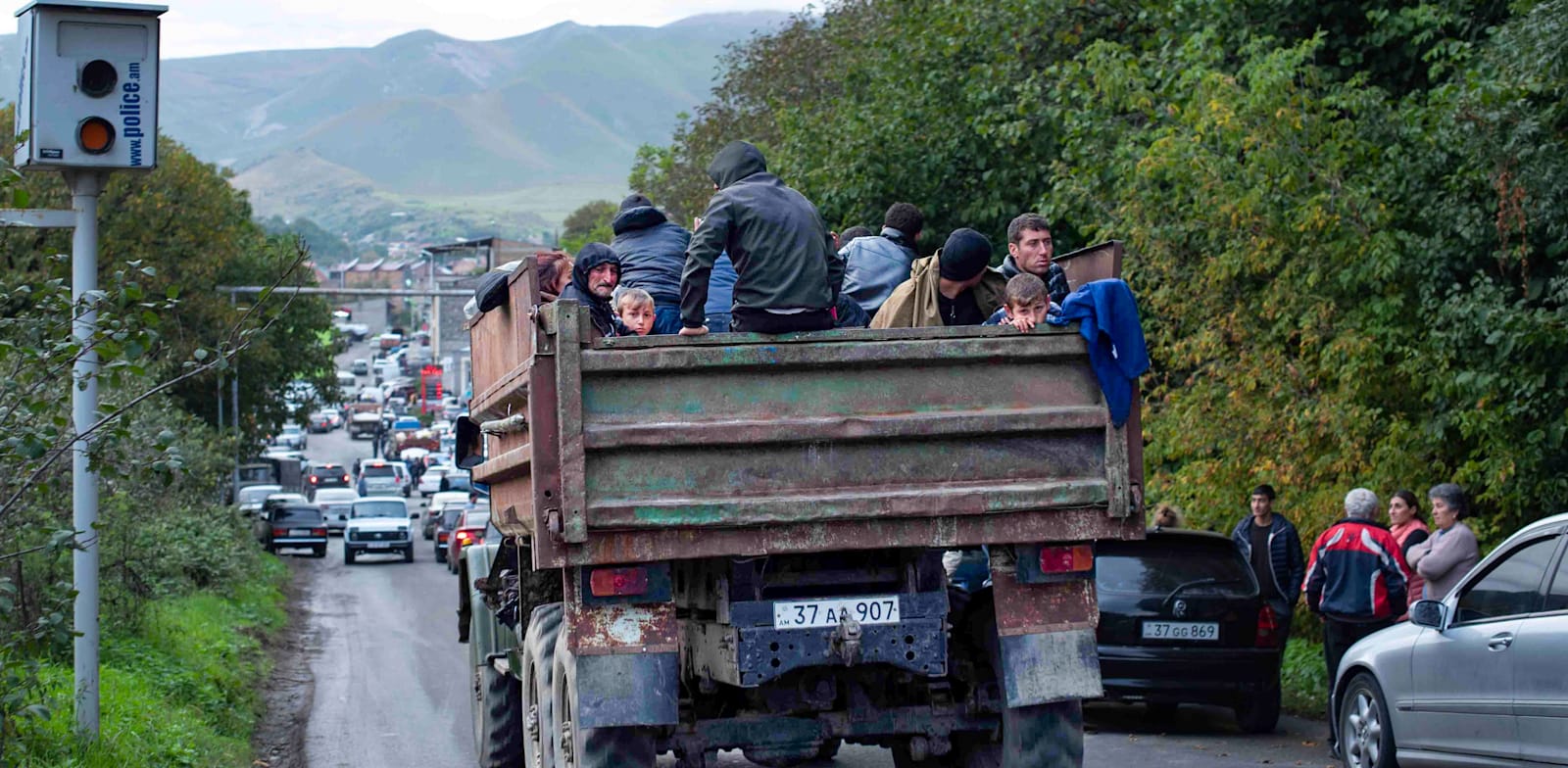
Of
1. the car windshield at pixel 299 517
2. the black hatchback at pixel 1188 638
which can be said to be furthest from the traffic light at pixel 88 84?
the car windshield at pixel 299 517

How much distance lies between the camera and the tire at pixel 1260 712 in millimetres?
11280

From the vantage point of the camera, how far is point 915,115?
71.1 ft

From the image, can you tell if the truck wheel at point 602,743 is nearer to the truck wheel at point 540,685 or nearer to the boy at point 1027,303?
the truck wheel at point 540,685

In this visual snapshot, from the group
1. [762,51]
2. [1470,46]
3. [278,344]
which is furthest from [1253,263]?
[278,344]

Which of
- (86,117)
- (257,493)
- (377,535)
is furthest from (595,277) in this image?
(257,493)

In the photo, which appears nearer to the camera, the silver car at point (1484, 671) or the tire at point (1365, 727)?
the silver car at point (1484, 671)

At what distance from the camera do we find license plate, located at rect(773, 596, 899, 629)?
6.41 m

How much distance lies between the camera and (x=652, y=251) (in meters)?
7.59

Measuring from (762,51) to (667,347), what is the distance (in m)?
34.0

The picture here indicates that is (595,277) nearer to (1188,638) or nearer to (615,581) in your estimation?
(615,581)

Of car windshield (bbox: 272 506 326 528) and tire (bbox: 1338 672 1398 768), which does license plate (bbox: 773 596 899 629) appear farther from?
car windshield (bbox: 272 506 326 528)

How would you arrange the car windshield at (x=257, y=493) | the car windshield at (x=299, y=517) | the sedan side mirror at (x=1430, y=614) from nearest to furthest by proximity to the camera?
the sedan side mirror at (x=1430, y=614) → the car windshield at (x=299, y=517) → the car windshield at (x=257, y=493)

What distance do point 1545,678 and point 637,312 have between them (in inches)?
157

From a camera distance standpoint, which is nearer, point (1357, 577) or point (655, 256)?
point (655, 256)
